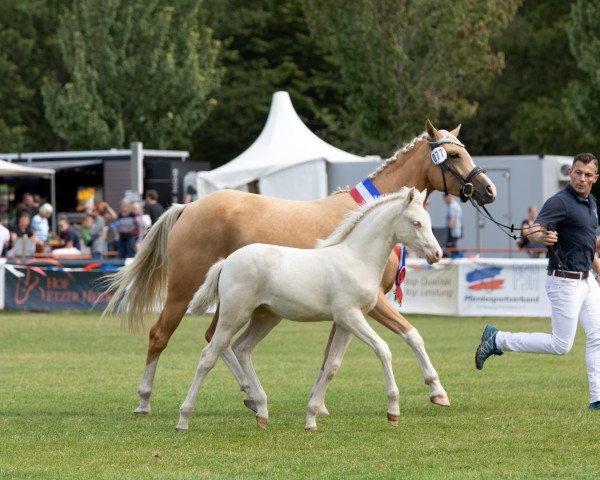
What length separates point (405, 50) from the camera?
34750 millimetres

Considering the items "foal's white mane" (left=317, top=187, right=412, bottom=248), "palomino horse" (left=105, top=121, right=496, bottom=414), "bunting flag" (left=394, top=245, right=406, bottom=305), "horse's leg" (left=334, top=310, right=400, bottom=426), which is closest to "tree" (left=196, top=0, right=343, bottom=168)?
"palomino horse" (left=105, top=121, right=496, bottom=414)

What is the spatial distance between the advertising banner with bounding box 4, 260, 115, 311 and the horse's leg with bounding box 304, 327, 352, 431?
14559 mm

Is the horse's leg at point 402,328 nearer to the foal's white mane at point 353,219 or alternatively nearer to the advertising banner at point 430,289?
the foal's white mane at point 353,219

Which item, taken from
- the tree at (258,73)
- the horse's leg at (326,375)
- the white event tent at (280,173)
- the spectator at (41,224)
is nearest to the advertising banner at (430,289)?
the white event tent at (280,173)

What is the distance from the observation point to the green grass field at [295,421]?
8109 mm

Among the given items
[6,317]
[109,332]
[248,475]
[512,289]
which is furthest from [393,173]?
[6,317]

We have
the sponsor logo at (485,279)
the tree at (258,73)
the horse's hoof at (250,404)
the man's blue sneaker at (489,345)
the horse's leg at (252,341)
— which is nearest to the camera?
the horse's leg at (252,341)

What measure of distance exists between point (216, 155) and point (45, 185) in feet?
73.3

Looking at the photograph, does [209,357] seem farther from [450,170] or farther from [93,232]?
[93,232]

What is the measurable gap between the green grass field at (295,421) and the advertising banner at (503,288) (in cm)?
517

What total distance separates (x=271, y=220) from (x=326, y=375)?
1877mm

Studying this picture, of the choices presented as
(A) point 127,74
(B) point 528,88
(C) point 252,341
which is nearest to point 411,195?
(C) point 252,341

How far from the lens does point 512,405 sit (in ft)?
36.4

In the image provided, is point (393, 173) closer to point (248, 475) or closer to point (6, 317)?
point (248, 475)
